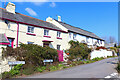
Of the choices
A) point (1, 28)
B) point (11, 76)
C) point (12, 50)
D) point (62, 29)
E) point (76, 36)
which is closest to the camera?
point (11, 76)

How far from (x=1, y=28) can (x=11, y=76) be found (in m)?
6.93

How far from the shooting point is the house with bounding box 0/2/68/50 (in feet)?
45.8

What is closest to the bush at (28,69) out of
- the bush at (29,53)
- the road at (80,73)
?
the bush at (29,53)

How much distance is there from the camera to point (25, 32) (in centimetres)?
1570

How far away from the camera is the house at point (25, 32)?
14.0m

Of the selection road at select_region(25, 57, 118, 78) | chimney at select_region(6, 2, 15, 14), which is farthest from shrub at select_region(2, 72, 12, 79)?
chimney at select_region(6, 2, 15, 14)

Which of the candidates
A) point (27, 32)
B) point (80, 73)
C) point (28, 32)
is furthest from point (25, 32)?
point (80, 73)

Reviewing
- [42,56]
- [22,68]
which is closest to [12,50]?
[22,68]

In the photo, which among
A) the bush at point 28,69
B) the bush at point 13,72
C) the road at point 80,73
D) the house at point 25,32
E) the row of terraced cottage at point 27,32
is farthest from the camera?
the house at point 25,32

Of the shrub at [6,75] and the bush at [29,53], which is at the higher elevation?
the bush at [29,53]

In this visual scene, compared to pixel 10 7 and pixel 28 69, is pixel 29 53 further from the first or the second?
pixel 10 7

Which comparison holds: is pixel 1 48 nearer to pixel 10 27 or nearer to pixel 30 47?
pixel 30 47

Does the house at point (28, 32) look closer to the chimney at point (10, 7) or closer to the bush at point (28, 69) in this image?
the chimney at point (10, 7)

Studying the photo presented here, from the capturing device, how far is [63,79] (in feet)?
25.2
